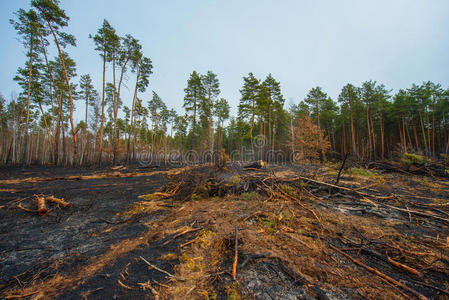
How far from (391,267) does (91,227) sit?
5.58 m

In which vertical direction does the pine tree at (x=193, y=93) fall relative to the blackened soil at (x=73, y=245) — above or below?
above

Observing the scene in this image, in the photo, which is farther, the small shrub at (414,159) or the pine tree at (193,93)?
the pine tree at (193,93)

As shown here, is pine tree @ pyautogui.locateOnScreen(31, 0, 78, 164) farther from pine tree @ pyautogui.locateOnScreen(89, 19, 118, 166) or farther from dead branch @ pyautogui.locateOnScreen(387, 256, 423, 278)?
dead branch @ pyautogui.locateOnScreen(387, 256, 423, 278)

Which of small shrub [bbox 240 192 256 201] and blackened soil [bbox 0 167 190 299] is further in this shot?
small shrub [bbox 240 192 256 201]

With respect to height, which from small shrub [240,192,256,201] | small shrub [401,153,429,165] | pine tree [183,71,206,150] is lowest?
small shrub [240,192,256,201]

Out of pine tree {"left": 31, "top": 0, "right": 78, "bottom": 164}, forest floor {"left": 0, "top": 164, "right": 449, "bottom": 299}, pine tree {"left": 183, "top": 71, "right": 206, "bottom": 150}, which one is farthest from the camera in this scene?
pine tree {"left": 183, "top": 71, "right": 206, "bottom": 150}

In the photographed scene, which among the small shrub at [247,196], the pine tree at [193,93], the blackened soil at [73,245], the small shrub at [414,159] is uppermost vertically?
the pine tree at [193,93]

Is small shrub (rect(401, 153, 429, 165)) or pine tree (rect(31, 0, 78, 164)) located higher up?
pine tree (rect(31, 0, 78, 164))

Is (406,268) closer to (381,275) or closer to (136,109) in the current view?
(381,275)

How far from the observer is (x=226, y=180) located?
245 inches

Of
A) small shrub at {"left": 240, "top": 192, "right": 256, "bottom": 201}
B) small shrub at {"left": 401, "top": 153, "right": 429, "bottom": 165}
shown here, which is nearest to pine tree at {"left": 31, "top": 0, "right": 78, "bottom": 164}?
small shrub at {"left": 240, "top": 192, "right": 256, "bottom": 201}

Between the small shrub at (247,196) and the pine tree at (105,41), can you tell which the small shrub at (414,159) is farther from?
the pine tree at (105,41)

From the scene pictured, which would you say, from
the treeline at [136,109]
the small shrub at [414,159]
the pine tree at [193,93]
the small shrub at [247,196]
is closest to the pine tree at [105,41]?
the treeline at [136,109]

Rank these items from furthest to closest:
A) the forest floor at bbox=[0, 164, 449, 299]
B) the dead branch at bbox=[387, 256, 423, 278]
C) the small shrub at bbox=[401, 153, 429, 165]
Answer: the small shrub at bbox=[401, 153, 429, 165] < the dead branch at bbox=[387, 256, 423, 278] < the forest floor at bbox=[0, 164, 449, 299]
